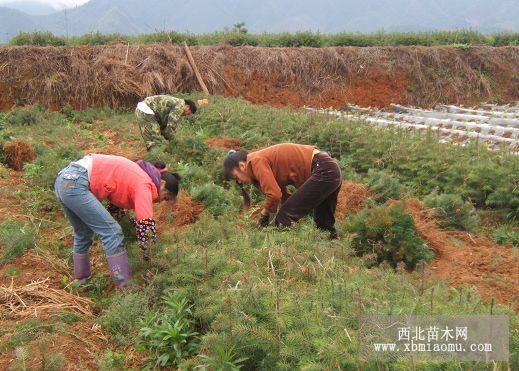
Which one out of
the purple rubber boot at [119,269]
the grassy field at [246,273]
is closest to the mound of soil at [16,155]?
the grassy field at [246,273]

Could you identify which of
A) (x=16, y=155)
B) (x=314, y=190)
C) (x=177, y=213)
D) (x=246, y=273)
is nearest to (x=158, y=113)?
(x=16, y=155)

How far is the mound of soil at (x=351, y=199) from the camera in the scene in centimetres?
639

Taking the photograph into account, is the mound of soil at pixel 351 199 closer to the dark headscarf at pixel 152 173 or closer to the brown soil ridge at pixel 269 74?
the dark headscarf at pixel 152 173

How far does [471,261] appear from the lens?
517 cm

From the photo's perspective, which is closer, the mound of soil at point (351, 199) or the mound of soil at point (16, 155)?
the mound of soil at point (351, 199)

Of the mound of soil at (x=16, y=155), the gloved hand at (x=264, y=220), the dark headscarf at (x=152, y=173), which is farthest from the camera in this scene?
the mound of soil at (x=16, y=155)

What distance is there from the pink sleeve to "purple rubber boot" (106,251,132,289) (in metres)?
0.41

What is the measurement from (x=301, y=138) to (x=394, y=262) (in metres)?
4.44

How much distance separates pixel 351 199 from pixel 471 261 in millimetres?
1811

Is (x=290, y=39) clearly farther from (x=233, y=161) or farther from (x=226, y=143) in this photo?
(x=233, y=161)

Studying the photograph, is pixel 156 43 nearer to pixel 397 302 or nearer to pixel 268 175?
pixel 268 175

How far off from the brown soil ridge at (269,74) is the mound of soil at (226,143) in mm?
5904

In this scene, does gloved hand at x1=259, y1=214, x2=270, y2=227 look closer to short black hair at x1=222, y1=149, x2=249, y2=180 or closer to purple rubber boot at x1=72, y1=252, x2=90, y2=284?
short black hair at x1=222, y1=149, x2=249, y2=180

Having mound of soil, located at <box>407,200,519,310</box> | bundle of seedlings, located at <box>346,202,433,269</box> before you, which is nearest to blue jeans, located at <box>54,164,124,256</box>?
bundle of seedlings, located at <box>346,202,433,269</box>
